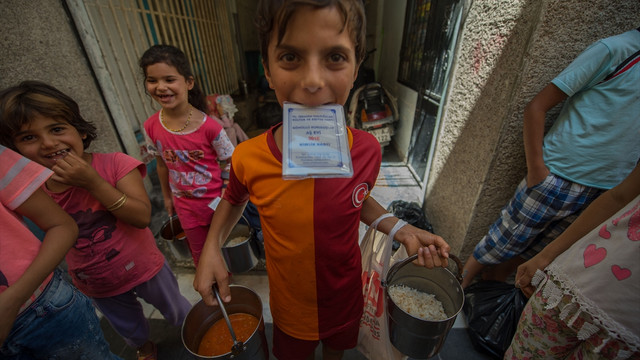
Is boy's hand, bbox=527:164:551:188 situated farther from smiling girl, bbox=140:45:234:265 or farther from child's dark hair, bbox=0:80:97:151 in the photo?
child's dark hair, bbox=0:80:97:151

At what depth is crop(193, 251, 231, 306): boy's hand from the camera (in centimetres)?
90

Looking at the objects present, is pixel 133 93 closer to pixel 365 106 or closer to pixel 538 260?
pixel 365 106

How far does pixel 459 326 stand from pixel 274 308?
1.64 meters

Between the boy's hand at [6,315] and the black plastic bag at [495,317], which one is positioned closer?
the boy's hand at [6,315]

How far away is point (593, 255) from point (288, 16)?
1.27 m

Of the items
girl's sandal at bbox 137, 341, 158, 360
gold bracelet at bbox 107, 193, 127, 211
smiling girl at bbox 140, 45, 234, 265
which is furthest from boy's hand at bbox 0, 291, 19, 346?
girl's sandal at bbox 137, 341, 158, 360

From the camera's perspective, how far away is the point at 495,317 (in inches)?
65.8

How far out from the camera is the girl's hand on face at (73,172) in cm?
102

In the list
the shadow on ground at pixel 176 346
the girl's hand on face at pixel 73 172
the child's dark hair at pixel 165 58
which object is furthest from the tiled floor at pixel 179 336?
the child's dark hair at pixel 165 58

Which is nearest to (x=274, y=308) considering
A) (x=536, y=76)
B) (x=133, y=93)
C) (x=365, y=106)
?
(x=536, y=76)

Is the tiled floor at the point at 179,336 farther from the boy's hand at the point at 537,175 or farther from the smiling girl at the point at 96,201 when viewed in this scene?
the boy's hand at the point at 537,175

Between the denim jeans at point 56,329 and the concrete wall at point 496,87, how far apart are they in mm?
2430

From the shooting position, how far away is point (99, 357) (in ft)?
3.67

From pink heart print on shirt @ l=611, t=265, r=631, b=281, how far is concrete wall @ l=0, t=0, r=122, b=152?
3.23 metres
